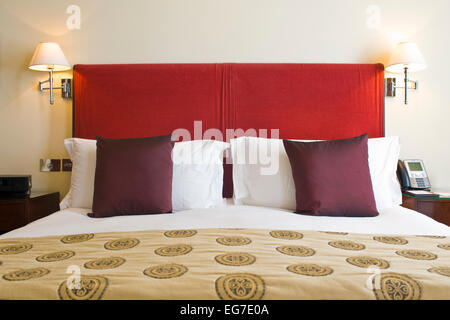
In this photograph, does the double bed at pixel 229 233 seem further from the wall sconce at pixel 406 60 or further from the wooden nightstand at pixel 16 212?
the wooden nightstand at pixel 16 212

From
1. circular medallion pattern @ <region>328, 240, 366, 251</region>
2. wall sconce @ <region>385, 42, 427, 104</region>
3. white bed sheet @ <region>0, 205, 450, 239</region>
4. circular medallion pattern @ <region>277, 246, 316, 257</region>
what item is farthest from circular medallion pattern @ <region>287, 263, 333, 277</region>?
wall sconce @ <region>385, 42, 427, 104</region>

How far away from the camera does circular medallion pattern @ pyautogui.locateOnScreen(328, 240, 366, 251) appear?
1254 mm

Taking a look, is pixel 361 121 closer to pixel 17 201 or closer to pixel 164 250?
pixel 164 250

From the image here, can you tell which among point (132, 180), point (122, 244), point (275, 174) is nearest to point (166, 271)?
point (122, 244)

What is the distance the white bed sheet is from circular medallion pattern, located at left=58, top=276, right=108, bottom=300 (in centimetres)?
64

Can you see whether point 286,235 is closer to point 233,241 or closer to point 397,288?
point 233,241

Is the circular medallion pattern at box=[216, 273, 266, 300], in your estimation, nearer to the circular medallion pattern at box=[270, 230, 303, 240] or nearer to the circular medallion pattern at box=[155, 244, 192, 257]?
the circular medallion pattern at box=[155, 244, 192, 257]

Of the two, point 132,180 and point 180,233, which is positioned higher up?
point 132,180

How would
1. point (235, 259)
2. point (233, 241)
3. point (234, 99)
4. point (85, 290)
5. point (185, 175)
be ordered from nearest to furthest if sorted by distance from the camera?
1. point (85, 290)
2. point (235, 259)
3. point (233, 241)
4. point (185, 175)
5. point (234, 99)

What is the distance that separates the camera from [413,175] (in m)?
2.41

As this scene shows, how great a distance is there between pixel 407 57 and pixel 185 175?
1.65m

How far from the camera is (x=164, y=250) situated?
122 centimetres

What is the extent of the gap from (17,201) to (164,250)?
59.2 inches

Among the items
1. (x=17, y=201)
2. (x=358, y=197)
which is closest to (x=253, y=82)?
(x=358, y=197)
